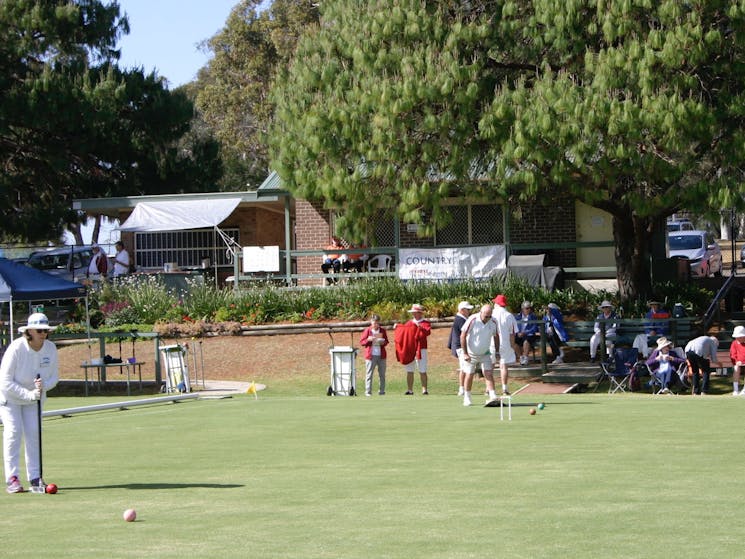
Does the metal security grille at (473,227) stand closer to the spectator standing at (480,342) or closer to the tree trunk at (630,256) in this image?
the tree trunk at (630,256)

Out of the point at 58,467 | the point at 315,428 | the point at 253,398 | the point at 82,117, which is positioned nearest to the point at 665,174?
the point at 253,398

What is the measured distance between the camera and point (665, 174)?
24469 mm

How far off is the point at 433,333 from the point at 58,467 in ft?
55.7

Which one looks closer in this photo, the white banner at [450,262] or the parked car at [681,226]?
the white banner at [450,262]

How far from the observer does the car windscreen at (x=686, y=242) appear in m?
42.1

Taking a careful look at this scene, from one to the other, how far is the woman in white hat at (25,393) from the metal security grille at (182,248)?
25.8 m

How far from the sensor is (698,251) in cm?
4175

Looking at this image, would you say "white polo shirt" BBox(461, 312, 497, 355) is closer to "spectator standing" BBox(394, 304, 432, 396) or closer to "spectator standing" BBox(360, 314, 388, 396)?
"spectator standing" BBox(394, 304, 432, 396)

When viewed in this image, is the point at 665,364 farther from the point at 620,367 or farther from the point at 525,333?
the point at 525,333

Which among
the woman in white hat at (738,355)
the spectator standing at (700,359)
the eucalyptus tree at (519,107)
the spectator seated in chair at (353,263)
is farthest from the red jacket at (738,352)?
the spectator seated in chair at (353,263)

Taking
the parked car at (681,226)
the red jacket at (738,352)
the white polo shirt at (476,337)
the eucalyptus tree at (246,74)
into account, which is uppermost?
the eucalyptus tree at (246,74)

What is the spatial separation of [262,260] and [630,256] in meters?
10.3

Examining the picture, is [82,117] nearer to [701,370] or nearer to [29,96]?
[29,96]

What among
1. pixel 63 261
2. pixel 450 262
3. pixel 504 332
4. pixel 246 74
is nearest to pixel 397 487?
pixel 504 332
